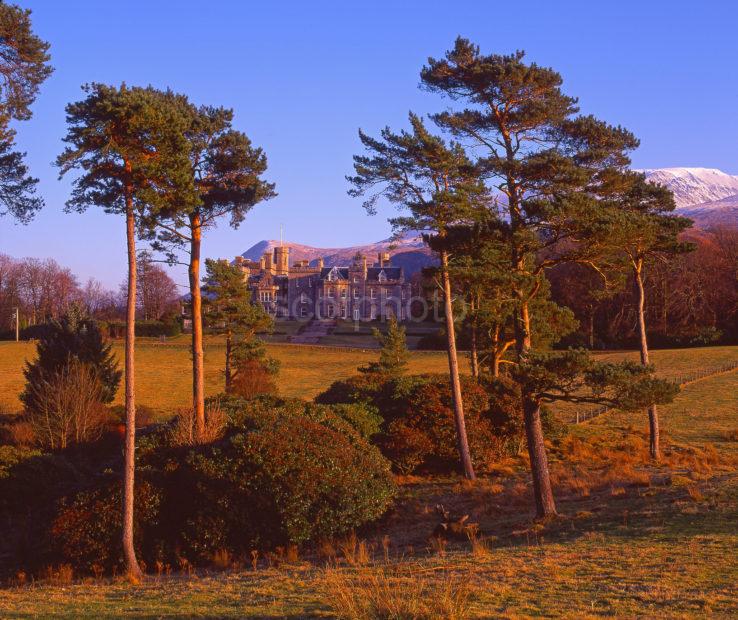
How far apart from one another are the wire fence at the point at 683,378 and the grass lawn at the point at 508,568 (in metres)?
13.3

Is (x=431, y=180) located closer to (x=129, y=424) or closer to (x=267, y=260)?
(x=129, y=424)

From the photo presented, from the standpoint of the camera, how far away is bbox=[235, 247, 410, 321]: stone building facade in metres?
112

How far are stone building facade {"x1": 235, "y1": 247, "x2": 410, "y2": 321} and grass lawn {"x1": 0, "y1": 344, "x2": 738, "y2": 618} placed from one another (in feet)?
296

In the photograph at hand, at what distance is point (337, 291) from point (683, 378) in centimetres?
7469

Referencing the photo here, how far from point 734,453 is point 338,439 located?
15376 mm

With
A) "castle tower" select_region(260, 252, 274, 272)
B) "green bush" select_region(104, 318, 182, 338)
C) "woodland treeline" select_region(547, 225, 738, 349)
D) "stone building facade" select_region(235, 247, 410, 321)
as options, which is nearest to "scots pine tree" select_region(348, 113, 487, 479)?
"woodland treeline" select_region(547, 225, 738, 349)

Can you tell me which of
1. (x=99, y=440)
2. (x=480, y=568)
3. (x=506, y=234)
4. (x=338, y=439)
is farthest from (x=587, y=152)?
(x=99, y=440)

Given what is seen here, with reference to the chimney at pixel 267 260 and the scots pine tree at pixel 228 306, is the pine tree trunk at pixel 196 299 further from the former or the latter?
the chimney at pixel 267 260

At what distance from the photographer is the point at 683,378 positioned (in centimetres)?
4425

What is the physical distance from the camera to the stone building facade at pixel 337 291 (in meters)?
112

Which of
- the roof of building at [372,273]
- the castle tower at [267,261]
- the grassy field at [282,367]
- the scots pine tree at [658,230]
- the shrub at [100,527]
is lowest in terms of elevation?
the shrub at [100,527]

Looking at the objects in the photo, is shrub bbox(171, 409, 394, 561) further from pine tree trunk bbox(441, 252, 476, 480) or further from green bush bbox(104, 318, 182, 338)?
green bush bbox(104, 318, 182, 338)

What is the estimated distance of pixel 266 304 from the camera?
116m

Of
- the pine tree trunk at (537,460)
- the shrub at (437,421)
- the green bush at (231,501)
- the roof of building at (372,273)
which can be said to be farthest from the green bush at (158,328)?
the pine tree trunk at (537,460)
